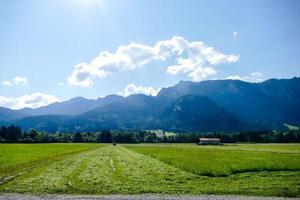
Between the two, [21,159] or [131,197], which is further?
[21,159]

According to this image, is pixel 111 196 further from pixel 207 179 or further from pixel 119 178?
pixel 207 179

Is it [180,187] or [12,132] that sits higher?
[12,132]

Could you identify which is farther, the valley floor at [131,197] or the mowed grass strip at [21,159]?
the mowed grass strip at [21,159]

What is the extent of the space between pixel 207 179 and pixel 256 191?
26.6ft

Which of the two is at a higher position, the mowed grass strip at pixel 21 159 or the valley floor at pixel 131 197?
the mowed grass strip at pixel 21 159

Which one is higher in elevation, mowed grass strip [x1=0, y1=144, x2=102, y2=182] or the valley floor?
mowed grass strip [x1=0, y1=144, x2=102, y2=182]

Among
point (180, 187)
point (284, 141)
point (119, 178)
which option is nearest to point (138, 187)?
point (180, 187)

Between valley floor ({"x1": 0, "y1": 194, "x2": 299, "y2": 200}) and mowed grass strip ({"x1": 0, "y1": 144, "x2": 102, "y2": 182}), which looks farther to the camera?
mowed grass strip ({"x1": 0, "y1": 144, "x2": 102, "y2": 182})

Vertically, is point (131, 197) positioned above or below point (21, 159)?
below

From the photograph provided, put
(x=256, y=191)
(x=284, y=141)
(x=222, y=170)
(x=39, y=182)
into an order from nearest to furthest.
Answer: (x=256, y=191) < (x=39, y=182) < (x=222, y=170) < (x=284, y=141)

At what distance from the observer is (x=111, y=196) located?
2448cm

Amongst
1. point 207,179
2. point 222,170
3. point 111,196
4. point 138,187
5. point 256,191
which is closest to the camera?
point 111,196

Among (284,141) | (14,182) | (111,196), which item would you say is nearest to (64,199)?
A: (111,196)

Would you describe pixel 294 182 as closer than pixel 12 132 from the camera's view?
Yes
